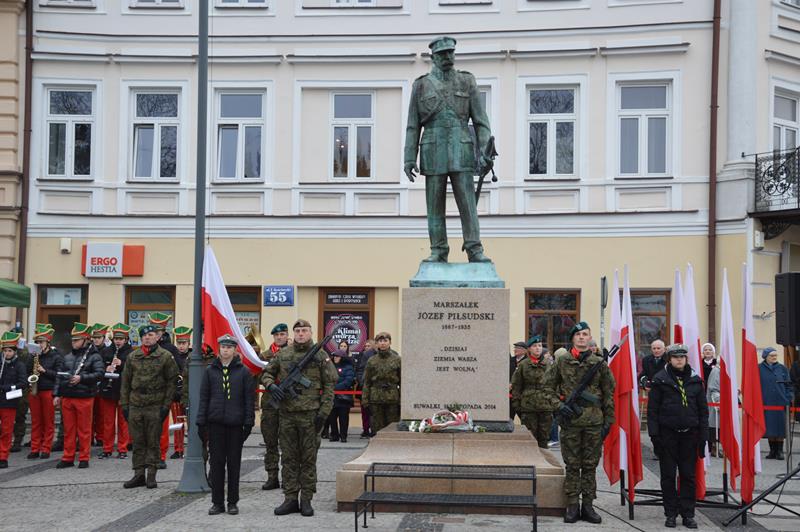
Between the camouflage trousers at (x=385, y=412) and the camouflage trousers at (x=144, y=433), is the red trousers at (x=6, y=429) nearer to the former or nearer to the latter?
the camouflage trousers at (x=144, y=433)

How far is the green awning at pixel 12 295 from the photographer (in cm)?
1552

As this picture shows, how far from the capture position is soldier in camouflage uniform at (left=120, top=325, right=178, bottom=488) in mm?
11211

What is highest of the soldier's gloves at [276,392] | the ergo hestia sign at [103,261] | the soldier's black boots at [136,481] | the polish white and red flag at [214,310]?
the ergo hestia sign at [103,261]

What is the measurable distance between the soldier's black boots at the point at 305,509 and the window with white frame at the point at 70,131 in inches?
508

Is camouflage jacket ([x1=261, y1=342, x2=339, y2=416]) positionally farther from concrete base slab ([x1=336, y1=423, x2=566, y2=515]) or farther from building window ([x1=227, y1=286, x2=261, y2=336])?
building window ([x1=227, y1=286, x2=261, y2=336])

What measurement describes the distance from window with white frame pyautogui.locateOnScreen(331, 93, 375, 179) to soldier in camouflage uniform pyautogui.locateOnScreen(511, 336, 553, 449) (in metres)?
7.98

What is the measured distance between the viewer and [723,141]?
18625 mm

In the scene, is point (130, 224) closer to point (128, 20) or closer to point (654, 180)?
point (128, 20)

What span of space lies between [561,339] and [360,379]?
434 cm

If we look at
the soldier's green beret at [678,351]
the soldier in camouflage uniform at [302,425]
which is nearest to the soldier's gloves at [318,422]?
the soldier in camouflage uniform at [302,425]

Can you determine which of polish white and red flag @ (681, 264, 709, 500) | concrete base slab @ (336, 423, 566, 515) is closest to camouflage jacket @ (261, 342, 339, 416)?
concrete base slab @ (336, 423, 566, 515)

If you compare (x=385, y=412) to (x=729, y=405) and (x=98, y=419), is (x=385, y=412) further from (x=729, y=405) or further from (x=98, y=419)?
(x=729, y=405)

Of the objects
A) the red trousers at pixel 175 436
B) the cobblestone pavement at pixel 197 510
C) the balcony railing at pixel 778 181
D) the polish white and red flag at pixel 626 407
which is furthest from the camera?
the balcony railing at pixel 778 181

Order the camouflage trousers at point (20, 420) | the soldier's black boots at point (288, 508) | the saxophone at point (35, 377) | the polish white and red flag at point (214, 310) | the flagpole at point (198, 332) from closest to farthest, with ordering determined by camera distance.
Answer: the soldier's black boots at point (288, 508) → the flagpole at point (198, 332) → the polish white and red flag at point (214, 310) → the saxophone at point (35, 377) → the camouflage trousers at point (20, 420)
